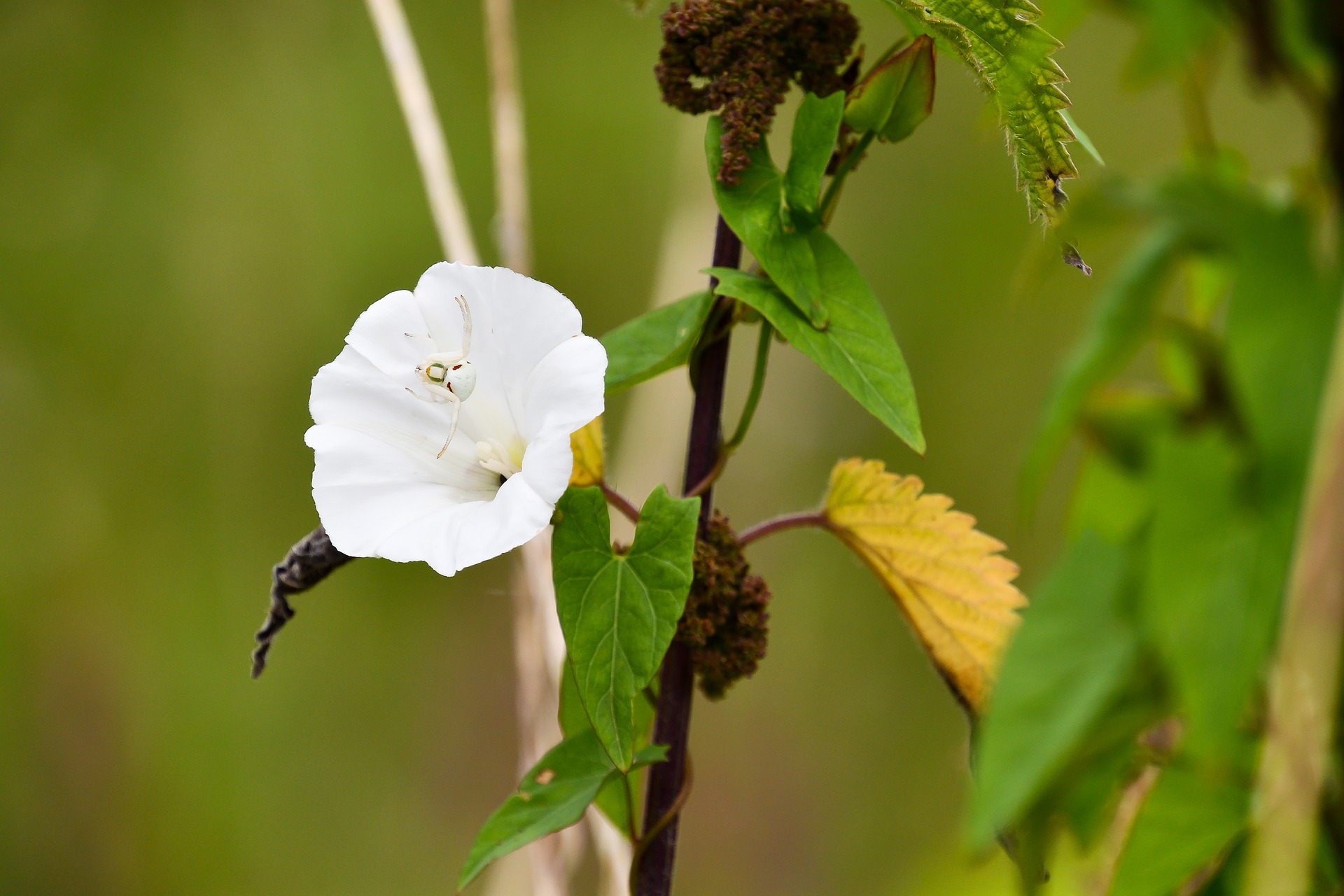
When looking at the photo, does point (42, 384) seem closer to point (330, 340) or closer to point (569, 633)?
point (330, 340)

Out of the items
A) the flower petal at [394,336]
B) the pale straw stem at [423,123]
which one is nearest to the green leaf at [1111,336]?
the flower petal at [394,336]

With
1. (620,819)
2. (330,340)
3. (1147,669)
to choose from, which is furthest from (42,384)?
(1147,669)

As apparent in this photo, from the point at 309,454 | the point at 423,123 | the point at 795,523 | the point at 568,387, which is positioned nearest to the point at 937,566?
the point at 795,523

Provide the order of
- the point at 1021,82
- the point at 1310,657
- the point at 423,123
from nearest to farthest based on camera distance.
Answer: the point at 1310,657 < the point at 1021,82 < the point at 423,123

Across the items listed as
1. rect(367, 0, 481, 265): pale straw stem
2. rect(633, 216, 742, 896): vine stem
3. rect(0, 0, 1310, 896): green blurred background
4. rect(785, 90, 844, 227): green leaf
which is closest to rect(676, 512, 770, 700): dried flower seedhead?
rect(633, 216, 742, 896): vine stem

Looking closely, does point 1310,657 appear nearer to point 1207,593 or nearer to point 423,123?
point 1207,593

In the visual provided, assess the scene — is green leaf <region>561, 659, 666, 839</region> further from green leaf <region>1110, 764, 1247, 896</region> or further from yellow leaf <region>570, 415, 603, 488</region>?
green leaf <region>1110, 764, 1247, 896</region>

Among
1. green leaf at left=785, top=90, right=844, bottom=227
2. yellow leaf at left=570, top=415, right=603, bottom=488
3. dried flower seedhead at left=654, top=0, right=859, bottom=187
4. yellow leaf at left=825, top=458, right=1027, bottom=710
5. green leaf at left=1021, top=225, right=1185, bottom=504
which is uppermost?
dried flower seedhead at left=654, top=0, right=859, bottom=187
